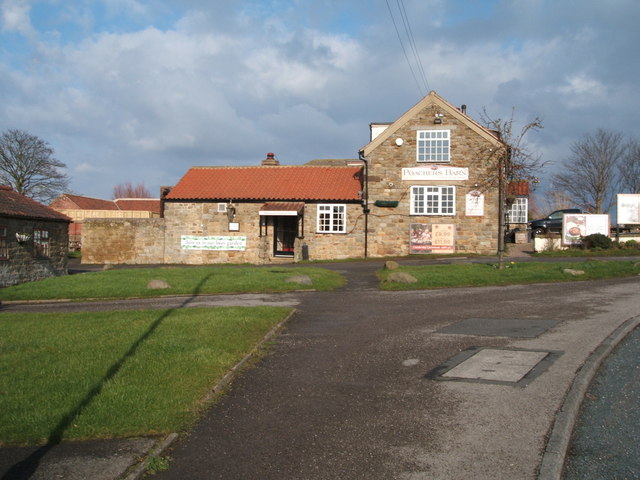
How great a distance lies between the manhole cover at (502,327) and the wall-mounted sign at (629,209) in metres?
22.3

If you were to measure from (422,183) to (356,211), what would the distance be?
3775 millimetres

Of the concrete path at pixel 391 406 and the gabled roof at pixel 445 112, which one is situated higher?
the gabled roof at pixel 445 112

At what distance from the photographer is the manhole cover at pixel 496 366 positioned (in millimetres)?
7273

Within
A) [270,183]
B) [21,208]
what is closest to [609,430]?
[21,208]

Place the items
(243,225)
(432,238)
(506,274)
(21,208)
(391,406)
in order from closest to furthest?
(391,406)
(506,274)
(21,208)
(432,238)
(243,225)

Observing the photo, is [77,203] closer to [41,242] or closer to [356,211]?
[41,242]

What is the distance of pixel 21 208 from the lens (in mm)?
24219

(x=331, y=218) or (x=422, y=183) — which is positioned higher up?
(x=422, y=183)

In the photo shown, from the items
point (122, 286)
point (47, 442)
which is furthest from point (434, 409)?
point (122, 286)

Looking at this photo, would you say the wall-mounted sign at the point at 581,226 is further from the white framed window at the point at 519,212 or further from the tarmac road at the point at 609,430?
the tarmac road at the point at 609,430

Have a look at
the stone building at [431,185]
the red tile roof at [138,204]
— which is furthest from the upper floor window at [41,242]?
the red tile roof at [138,204]

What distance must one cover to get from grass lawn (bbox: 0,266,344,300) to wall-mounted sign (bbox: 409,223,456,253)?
423 inches

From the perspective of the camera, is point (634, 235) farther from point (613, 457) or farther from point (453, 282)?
point (613, 457)

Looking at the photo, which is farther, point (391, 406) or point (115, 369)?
point (115, 369)
